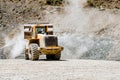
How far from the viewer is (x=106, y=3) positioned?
57.7 meters

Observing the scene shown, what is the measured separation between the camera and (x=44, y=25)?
108 feet

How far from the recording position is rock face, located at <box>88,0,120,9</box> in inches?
2218

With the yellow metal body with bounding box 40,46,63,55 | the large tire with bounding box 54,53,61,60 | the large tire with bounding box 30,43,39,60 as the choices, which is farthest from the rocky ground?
the yellow metal body with bounding box 40,46,63,55

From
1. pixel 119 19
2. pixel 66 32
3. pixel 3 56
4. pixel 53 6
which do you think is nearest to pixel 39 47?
pixel 3 56

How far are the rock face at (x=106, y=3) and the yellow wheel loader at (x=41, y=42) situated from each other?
23690mm

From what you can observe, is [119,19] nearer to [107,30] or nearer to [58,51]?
[107,30]

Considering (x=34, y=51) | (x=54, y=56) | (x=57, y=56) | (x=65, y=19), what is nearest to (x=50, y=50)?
(x=34, y=51)

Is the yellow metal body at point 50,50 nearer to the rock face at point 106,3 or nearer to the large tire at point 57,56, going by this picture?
the large tire at point 57,56

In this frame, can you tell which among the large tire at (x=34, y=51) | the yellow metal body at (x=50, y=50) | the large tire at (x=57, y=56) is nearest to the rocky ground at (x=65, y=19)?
the large tire at (x=57, y=56)

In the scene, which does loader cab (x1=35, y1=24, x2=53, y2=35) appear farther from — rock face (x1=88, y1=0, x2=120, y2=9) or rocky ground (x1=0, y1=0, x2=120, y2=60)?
rock face (x1=88, y1=0, x2=120, y2=9)

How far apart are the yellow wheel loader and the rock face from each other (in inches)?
933

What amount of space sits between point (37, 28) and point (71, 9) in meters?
21.5

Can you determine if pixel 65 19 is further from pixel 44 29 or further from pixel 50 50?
pixel 50 50

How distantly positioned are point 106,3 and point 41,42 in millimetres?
26910
